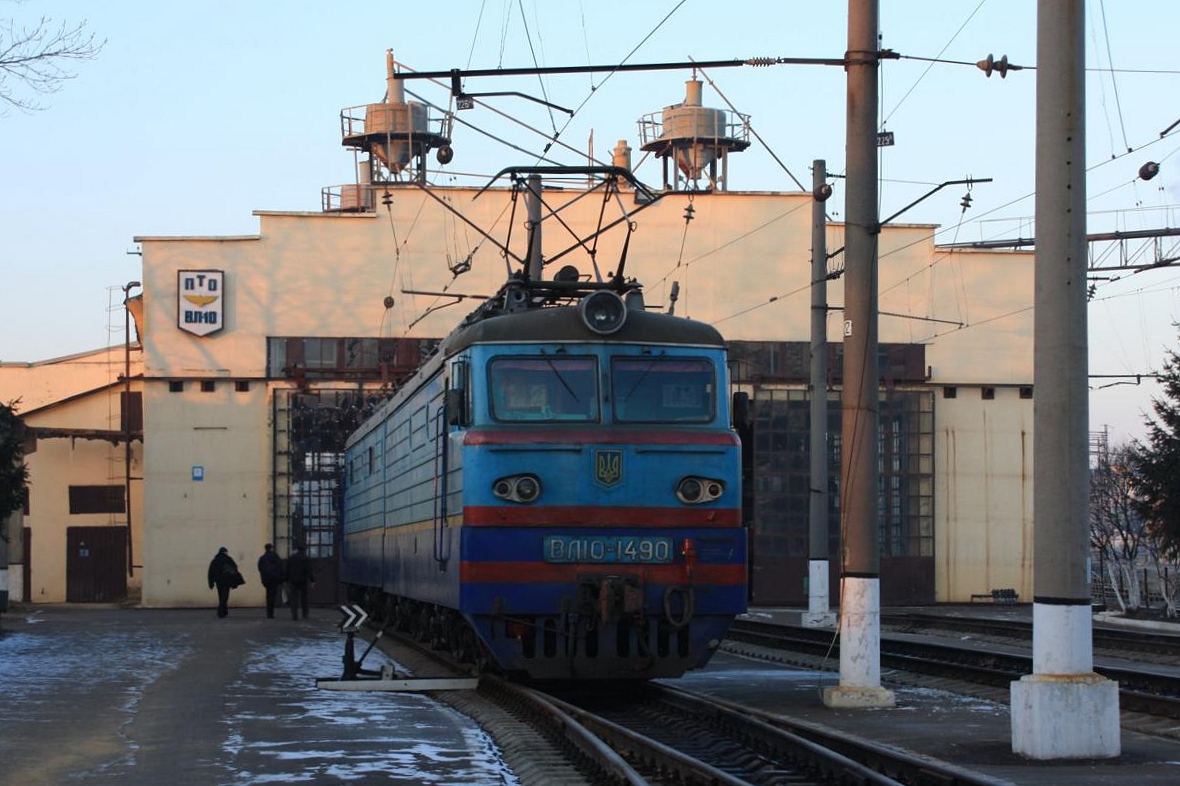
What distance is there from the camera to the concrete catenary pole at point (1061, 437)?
1077cm

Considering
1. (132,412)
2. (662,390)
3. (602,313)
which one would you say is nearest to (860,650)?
(662,390)

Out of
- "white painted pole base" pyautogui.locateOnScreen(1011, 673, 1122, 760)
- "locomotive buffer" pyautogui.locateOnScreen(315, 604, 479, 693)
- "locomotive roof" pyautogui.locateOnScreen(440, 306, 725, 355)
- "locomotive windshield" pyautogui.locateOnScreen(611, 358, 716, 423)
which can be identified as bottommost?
"locomotive buffer" pyautogui.locateOnScreen(315, 604, 479, 693)

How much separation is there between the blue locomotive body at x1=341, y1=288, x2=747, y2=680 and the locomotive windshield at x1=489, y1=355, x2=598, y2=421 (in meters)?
0.01

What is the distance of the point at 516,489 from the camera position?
14047 mm

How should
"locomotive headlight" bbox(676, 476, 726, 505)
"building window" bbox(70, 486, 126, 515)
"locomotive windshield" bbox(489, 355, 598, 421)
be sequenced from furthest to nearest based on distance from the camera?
1. "building window" bbox(70, 486, 126, 515)
2. "locomotive windshield" bbox(489, 355, 598, 421)
3. "locomotive headlight" bbox(676, 476, 726, 505)

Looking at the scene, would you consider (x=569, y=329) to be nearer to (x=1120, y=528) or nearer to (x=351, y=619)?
(x=351, y=619)

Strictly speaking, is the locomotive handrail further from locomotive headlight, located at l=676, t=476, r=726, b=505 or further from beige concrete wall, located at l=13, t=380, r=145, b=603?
beige concrete wall, located at l=13, t=380, r=145, b=603

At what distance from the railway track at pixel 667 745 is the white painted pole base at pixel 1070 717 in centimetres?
78

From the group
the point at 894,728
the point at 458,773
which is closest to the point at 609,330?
the point at 894,728

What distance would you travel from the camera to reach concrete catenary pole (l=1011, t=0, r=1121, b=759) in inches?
424

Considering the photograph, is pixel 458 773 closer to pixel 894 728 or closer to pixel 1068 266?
pixel 894 728

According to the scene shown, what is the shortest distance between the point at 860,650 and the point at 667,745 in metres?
3.01

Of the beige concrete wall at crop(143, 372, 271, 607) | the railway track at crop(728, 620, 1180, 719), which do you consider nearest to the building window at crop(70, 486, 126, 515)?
the beige concrete wall at crop(143, 372, 271, 607)

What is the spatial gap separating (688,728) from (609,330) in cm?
362
